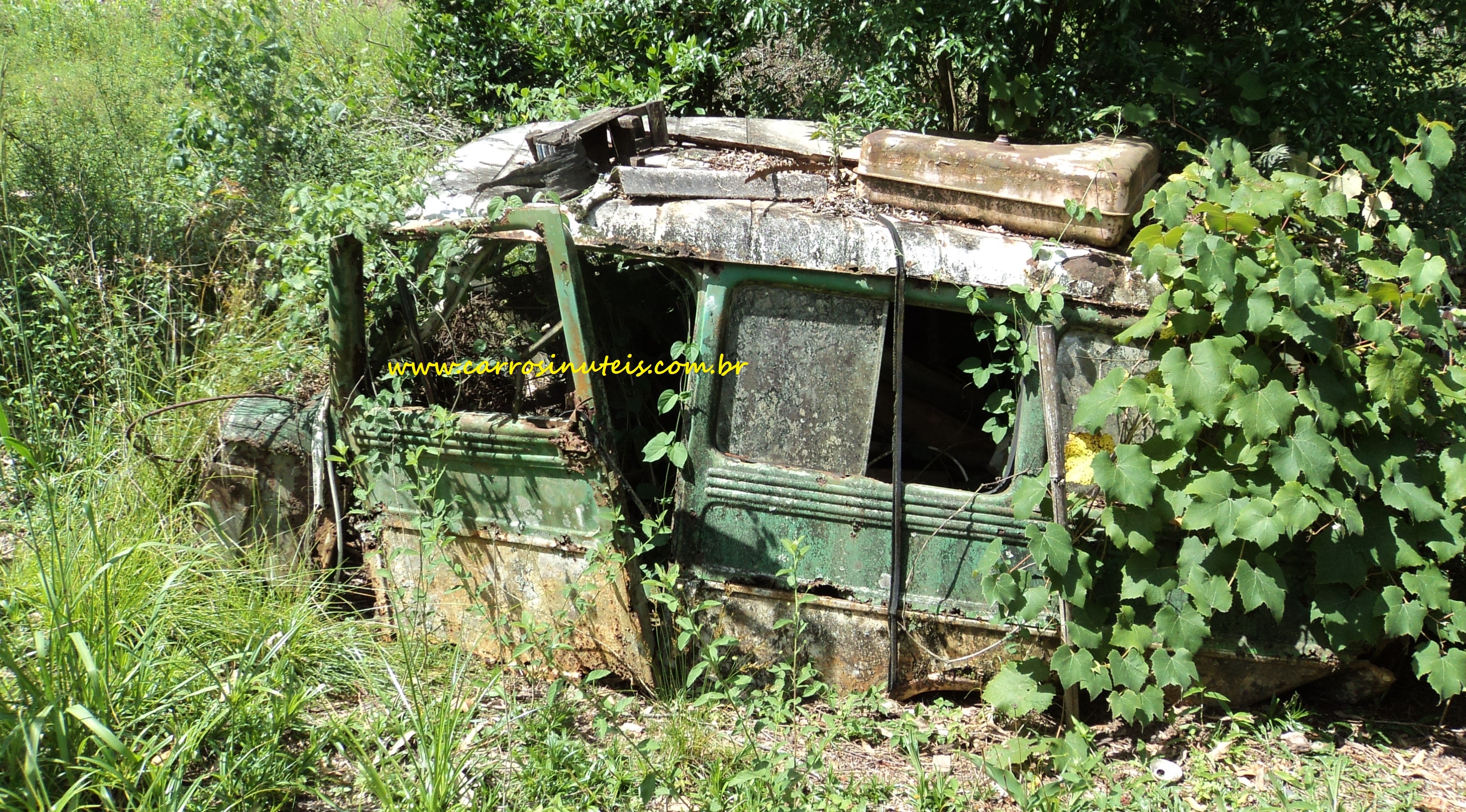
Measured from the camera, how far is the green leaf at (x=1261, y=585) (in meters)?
3.04

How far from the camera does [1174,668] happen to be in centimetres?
318

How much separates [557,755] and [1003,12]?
3595mm

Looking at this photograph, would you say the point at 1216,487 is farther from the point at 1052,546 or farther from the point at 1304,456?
the point at 1052,546

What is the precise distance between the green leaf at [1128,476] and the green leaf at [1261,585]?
1.17 ft

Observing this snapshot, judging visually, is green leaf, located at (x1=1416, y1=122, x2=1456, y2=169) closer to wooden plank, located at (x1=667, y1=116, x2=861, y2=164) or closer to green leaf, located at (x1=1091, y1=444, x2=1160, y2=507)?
green leaf, located at (x1=1091, y1=444, x2=1160, y2=507)

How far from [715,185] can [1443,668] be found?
2.79 m

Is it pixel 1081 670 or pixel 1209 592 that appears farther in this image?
pixel 1081 670

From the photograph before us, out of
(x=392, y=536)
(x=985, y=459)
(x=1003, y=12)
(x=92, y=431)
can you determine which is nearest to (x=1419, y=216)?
(x=1003, y=12)

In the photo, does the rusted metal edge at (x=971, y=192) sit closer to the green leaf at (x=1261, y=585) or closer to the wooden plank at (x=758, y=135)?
the wooden plank at (x=758, y=135)

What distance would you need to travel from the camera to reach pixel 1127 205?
128 inches

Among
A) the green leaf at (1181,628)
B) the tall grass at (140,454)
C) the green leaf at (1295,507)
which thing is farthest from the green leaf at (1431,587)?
the tall grass at (140,454)

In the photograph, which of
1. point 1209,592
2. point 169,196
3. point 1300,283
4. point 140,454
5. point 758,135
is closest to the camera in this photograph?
point 1300,283

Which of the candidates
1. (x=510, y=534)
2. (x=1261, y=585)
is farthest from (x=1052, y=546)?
(x=510, y=534)

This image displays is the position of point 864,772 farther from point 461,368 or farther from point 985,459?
point 461,368
